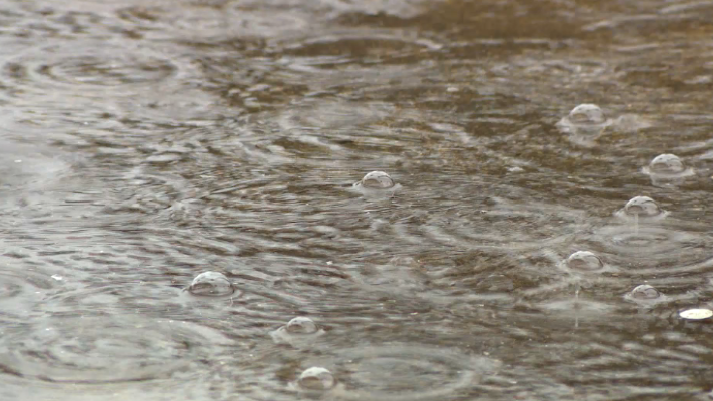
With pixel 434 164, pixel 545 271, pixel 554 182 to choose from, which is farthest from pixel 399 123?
pixel 545 271

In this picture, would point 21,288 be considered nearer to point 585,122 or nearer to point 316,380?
point 316,380

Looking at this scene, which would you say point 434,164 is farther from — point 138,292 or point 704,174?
point 138,292

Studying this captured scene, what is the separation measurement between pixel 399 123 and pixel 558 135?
55cm

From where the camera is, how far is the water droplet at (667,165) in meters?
3.26

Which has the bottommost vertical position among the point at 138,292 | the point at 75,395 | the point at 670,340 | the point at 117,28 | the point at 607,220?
the point at 75,395

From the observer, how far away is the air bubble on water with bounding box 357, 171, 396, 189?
3170 millimetres

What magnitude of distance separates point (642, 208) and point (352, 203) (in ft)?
2.66

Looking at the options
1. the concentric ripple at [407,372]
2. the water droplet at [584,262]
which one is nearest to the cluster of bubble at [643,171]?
the water droplet at [584,262]

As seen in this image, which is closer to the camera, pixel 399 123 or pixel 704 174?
pixel 704 174

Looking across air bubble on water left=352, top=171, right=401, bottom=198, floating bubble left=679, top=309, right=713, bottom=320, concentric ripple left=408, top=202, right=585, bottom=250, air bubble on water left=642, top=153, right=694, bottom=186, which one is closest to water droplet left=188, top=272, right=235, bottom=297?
concentric ripple left=408, top=202, right=585, bottom=250

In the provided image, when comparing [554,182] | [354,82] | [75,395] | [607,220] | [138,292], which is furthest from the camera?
[354,82]

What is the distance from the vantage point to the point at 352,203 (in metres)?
3.07

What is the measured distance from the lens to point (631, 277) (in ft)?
8.36

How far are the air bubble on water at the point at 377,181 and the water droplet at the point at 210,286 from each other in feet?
2.60
